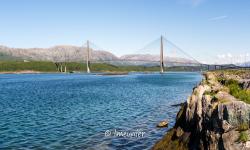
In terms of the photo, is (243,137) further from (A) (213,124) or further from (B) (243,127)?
(A) (213,124)

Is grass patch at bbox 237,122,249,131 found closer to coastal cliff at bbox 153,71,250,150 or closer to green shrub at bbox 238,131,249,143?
coastal cliff at bbox 153,71,250,150

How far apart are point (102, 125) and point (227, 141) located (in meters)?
Answer: 20.5

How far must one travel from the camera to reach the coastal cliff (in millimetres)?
15219

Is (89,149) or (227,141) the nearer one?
(227,141)

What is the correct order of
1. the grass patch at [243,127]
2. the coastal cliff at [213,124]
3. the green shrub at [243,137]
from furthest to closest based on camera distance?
the coastal cliff at [213,124], the grass patch at [243,127], the green shrub at [243,137]

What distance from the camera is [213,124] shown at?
16.9 meters

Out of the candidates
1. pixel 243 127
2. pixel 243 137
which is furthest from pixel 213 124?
pixel 243 137

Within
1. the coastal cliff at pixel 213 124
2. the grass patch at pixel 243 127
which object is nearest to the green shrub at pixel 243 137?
the coastal cliff at pixel 213 124

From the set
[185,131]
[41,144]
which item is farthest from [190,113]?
[41,144]

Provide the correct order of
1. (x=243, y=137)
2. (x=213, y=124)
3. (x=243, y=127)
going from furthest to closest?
(x=213, y=124) < (x=243, y=127) < (x=243, y=137)

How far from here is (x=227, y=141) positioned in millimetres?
15172

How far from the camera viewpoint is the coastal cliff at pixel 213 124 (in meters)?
15.2

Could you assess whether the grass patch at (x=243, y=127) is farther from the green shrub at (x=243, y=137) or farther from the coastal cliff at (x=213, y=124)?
the green shrub at (x=243, y=137)

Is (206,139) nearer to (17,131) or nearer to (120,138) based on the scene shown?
(120,138)
